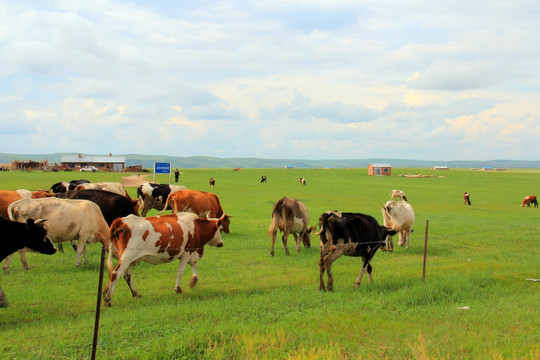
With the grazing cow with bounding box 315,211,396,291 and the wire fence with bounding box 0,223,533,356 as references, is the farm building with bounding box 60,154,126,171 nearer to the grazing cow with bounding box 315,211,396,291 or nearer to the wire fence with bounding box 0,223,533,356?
the wire fence with bounding box 0,223,533,356

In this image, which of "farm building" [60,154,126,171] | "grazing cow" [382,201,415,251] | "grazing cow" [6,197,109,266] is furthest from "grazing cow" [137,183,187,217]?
"farm building" [60,154,126,171]

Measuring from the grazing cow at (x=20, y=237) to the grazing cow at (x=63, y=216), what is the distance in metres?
2.17

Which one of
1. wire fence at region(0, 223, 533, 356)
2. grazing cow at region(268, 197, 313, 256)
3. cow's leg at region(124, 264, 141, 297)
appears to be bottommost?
wire fence at region(0, 223, 533, 356)

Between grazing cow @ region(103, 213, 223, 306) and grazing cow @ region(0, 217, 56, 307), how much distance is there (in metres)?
1.56

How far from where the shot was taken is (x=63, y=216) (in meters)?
12.5

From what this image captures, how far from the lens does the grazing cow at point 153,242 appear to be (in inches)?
374

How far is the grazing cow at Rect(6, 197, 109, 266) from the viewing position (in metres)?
12.3

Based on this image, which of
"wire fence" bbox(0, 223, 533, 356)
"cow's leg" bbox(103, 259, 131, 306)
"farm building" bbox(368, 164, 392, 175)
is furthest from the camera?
"farm building" bbox(368, 164, 392, 175)

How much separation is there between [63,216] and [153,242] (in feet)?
13.6

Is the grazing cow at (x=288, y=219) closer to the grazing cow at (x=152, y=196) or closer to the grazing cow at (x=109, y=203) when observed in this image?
the grazing cow at (x=109, y=203)

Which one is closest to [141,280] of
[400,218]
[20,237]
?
[20,237]

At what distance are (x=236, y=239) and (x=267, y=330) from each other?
1071 cm

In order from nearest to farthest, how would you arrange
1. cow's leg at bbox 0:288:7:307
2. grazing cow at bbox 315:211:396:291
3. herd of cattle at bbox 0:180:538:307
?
cow's leg at bbox 0:288:7:307 → herd of cattle at bbox 0:180:538:307 → grazing cow at bbox 315:211:396:291

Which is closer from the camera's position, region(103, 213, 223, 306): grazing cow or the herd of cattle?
region(103, 213, 223, 306): grazing cow
